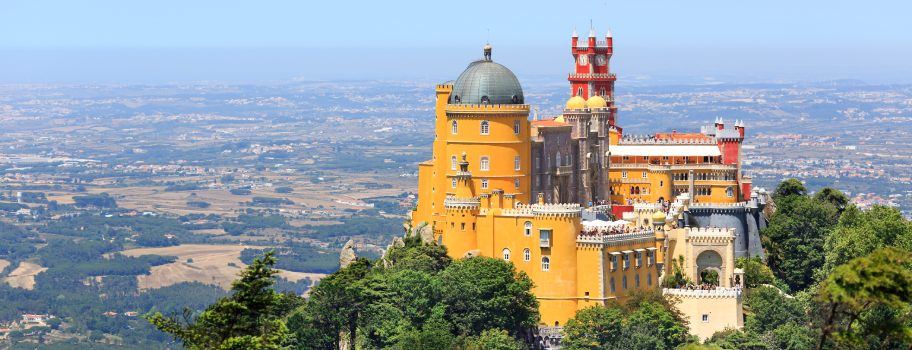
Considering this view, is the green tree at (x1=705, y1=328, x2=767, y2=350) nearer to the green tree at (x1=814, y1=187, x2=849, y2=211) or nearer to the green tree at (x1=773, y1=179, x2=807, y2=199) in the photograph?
the green tree at (x1=814, y1=187, x2=849, y2=211)

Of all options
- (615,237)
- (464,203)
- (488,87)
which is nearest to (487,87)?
(488,87)

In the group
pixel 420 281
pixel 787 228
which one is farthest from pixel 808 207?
pixel 420 281

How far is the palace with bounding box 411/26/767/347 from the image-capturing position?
330 ft

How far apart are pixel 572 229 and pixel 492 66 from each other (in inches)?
593

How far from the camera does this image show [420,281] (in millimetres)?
99438

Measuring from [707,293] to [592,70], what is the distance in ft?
133

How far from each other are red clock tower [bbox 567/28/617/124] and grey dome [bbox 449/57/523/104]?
1092 inches

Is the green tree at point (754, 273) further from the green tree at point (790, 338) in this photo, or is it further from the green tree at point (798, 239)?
the green tree at point (790, 338)

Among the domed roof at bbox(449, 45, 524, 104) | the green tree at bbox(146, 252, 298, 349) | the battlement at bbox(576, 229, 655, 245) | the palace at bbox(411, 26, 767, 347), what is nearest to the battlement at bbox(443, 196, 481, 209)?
the palace at bbox(411, 26, 767, 347)

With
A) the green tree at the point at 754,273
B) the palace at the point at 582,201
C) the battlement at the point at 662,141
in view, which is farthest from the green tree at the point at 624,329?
the battlement at the point at 662,141

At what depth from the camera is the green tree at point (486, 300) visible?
320ft

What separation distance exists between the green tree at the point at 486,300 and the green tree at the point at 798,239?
2312 centimetres

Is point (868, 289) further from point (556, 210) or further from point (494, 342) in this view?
point (556, 210)

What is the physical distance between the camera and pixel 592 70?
13838 centimetres
